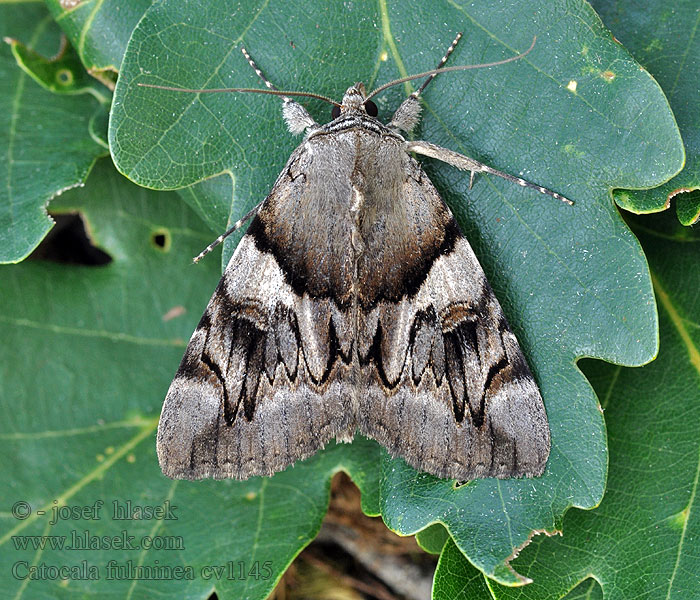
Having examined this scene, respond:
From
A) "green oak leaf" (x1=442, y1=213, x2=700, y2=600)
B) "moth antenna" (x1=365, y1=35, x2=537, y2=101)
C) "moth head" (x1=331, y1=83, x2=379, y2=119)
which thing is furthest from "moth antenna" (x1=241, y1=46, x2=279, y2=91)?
"green oak leaf" (x1=442, y1=213, x2=700, y2=600)

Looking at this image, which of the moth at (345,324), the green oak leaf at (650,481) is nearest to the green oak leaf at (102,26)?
the moth at (345,324)

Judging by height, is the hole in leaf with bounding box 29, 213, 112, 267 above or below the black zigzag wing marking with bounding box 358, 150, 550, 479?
below

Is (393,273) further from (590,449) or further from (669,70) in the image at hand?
(669,70)

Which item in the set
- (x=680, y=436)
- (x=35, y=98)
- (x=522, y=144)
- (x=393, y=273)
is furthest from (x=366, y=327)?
(x=35, y=98)

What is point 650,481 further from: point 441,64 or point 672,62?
point 441,64

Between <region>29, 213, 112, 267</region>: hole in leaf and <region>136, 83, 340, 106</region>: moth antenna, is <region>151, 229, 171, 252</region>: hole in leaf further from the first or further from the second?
<region>136, 83, 340, 106</region>: moth antenna

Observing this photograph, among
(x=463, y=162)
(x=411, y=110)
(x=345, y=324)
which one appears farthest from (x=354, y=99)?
(x=345, y=324)
